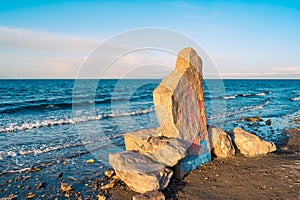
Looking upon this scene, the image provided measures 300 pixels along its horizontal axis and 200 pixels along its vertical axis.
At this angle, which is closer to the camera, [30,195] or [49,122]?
[30,195]

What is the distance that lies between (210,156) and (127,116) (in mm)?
13304

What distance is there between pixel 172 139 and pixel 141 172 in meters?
1.51

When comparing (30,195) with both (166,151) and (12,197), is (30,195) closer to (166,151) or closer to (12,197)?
(12,197)

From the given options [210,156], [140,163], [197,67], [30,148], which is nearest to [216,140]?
[210,156]

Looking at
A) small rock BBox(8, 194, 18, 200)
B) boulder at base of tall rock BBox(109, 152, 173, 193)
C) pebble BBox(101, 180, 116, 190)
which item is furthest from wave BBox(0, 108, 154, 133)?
boulder at base of tall rock BBox(109, 152, 173, 193)

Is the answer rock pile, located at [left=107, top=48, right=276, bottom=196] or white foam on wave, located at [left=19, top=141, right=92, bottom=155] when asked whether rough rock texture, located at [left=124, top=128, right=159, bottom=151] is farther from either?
white foam on wave, located at [left=19, top=141, right=92, bottom=155]

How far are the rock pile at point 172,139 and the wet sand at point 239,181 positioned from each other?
0.34 m

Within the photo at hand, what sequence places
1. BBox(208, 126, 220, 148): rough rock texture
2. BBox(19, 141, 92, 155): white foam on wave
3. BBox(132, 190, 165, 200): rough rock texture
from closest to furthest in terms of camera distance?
BBox(132, 190, 165, 200): rough rock texture → BBox(208, 126, 220, 148): rough rock texture → BBox(19, 141, 92, 155): white foam on wave

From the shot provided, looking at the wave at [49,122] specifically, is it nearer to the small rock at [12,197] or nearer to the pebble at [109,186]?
the small rock at [12,197]

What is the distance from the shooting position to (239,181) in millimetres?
6789

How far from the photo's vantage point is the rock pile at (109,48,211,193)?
6.21m

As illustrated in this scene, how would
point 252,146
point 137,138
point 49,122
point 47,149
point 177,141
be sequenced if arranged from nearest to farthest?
1. point 177,141
2. point 137,138
3. point 252,146
4. point 47,149
5. point 49,122

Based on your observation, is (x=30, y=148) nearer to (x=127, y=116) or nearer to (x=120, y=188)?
(x=120, y=188)

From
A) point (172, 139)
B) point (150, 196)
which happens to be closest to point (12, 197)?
point (150, 196)
